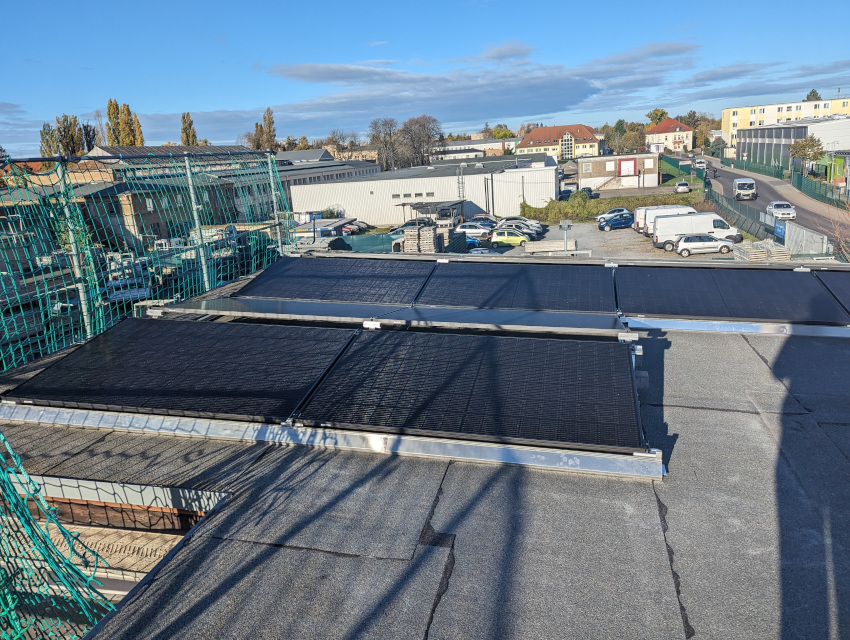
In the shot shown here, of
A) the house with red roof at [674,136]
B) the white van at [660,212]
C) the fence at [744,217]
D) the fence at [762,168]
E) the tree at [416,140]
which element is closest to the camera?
the fence at [744,217]

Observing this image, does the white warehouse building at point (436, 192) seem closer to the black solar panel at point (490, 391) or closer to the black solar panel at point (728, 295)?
the black solar panel at point (728, 295)

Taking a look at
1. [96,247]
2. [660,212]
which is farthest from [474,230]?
[96,247]

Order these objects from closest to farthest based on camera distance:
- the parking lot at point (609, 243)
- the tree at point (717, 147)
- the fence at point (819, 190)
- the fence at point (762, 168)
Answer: the parking lot at point (609, 243)
the fence at point (819, 190)
the fence at point (762, 168)
the tree at point (717, 147)

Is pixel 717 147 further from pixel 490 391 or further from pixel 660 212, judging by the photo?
pixel 490 391

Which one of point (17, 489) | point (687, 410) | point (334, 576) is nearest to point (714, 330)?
point (687, 410)

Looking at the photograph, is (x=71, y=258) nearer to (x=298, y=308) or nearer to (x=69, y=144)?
(x=298, y=308)

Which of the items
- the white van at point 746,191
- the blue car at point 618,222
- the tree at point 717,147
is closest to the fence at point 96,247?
the blue car at point 618,222
